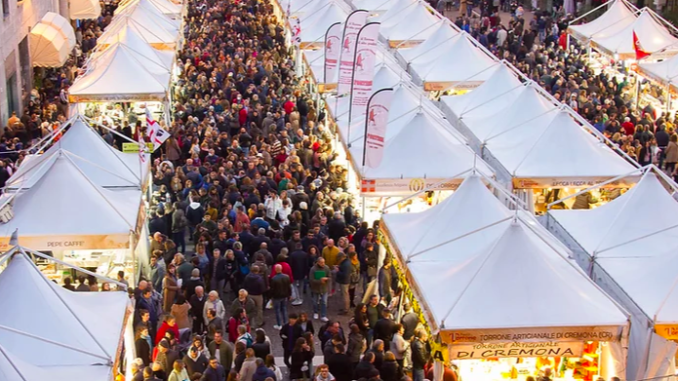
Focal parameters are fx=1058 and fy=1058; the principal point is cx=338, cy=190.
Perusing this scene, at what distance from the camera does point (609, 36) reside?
2714 centimetres

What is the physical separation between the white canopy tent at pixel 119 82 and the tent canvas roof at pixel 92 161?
4.87 meters

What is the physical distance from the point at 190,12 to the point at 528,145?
23101mm

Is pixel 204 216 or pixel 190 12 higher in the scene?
pixel 190 12

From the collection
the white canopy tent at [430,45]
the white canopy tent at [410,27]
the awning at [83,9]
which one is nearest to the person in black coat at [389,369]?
the white canopy tent at [430,45]

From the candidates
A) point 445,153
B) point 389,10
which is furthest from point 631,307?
point 389,10

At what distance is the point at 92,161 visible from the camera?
15.6 metres

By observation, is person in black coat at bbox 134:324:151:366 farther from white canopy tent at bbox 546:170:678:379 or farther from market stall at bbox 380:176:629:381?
white canopy tent at bbox 546:170:678:379

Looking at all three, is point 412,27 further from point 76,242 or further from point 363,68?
point 76,242

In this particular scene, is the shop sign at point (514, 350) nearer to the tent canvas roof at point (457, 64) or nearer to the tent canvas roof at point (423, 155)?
the tent canvas roof at point (423, 155)

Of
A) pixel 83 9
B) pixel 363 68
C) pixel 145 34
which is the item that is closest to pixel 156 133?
pixel 363 68

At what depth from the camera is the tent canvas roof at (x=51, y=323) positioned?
31.5 ft

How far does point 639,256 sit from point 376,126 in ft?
15.1

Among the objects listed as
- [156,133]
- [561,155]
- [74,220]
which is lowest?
[74,220]

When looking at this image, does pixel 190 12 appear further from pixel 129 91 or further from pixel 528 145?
pixel 528 145
